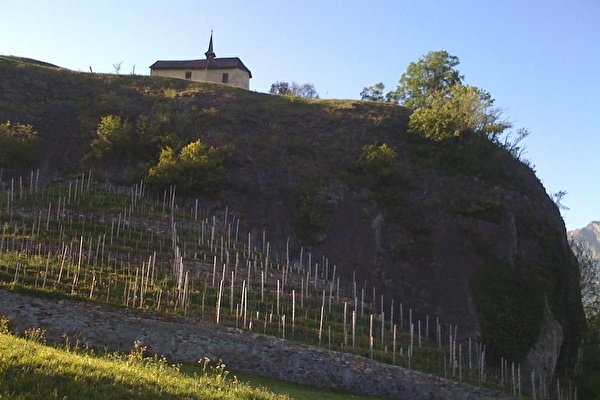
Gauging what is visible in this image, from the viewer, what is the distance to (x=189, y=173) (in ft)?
132

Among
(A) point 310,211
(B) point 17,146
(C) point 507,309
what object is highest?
(B) point 17,146

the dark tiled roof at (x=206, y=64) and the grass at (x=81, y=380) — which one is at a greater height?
→ the dark tiled roof at (x=206, y=64)

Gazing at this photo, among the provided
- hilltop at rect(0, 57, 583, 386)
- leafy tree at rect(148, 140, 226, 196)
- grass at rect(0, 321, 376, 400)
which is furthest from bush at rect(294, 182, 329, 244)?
grass at rect(0, 321, 376, 400)

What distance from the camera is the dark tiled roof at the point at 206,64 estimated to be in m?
71.1

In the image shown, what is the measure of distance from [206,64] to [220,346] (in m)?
56.0

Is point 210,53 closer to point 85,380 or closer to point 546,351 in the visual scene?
point 546,351

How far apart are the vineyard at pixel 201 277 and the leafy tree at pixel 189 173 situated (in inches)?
35.2

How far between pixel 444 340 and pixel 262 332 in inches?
493

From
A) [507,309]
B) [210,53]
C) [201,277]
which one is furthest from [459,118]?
[210,53]

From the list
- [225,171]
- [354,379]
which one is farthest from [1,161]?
[354,379]

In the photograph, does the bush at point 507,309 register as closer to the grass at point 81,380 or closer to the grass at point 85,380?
the grass at point 85,380

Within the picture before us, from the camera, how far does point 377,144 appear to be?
4734 centimetres

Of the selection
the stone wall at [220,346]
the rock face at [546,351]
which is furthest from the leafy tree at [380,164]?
the stone wall at [220,346]

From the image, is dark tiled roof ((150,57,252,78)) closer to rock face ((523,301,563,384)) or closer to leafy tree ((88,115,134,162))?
leafy tree ((88,115,134,162))
